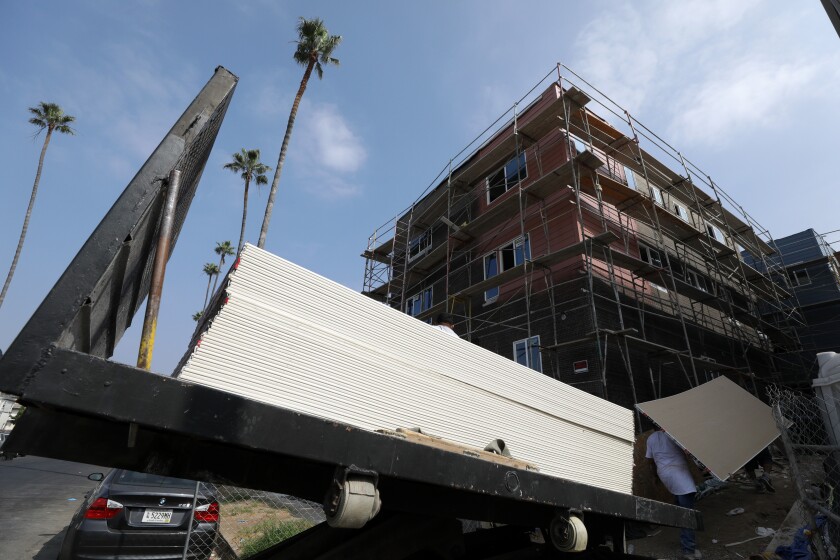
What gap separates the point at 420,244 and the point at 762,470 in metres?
14.3

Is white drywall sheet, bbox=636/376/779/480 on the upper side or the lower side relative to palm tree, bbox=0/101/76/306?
lower

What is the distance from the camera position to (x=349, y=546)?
1957 mm

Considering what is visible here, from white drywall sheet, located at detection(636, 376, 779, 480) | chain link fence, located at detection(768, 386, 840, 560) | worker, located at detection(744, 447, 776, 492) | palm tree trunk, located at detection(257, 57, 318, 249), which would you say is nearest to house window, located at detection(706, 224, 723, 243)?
worker, located at detection(744, 447, 776, 492)

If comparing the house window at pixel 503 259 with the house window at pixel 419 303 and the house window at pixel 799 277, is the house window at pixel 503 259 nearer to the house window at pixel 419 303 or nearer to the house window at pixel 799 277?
the house window at pixel 419 303

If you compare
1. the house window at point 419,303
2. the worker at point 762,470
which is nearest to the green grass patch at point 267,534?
the worker at point 762,470

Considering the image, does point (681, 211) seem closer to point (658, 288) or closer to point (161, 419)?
point (658, 288)

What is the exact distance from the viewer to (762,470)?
8617mm

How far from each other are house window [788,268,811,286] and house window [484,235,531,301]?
15.4 m

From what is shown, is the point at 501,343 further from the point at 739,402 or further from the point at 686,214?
the point at 686,214

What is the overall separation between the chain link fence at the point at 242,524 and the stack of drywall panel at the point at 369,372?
7.89 feet

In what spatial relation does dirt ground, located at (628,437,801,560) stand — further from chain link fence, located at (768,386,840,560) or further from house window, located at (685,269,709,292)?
house window, located at (685,269,709,292)

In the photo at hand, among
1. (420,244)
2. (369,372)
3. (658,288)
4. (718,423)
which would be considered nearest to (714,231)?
(658,288)

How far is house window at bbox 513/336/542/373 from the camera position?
39.9 ft

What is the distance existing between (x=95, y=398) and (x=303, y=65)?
20525 mm
